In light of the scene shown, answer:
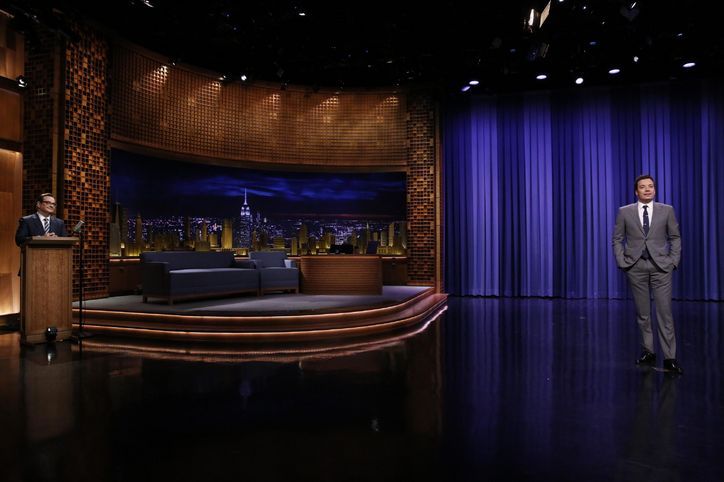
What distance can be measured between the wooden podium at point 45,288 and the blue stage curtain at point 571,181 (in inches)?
274

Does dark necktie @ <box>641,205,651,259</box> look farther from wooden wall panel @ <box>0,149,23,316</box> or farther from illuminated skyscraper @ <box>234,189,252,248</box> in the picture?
illuminated skyscraper @ <box>234,189,252,248</box>

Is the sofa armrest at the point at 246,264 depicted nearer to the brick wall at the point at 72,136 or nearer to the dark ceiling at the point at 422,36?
the brick wall at the point at 72,136

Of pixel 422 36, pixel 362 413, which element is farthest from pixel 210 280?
pixel 422 36

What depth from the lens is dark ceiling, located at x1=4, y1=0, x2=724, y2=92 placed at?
20.8 feet

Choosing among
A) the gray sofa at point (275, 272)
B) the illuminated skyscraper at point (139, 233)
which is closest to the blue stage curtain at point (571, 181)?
the gray sofa at point (275, 272)

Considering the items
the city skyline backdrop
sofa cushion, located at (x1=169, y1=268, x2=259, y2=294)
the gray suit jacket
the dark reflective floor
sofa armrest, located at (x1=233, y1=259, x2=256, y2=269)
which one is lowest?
the dark reflective floor

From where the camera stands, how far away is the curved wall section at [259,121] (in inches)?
319

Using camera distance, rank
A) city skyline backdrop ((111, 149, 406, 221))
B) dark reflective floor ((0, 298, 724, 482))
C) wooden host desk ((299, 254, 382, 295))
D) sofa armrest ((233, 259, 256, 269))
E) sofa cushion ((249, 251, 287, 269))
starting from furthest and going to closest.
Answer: city skyline backdrop ((111, 149, 406, 221)), sofa cushion ((249, 251, 287, 269)), sofa armrest ((233, 259, 256, 269)), wooden host desk ((299, 254, 382, 295)), dark reflective floor ((0, 298, 724, 482))

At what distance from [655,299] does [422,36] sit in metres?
5.28

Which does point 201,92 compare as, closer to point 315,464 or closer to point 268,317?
point 268,317

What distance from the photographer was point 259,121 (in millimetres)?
9594

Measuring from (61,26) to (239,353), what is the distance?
16.9ft

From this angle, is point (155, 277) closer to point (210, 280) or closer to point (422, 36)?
point (210, 280)

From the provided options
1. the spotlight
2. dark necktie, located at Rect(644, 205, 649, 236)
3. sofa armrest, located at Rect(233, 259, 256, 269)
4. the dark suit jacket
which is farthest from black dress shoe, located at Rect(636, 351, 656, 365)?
sofa armrest, located at Rect(233, 259, 256, 269)
